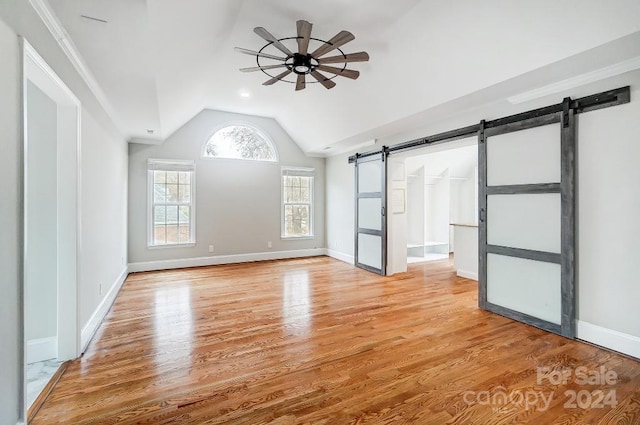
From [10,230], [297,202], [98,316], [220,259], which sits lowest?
[98,316]

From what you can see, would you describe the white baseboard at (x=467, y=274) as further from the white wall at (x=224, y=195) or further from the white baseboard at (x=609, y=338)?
the white wall at (x=224, y=195)

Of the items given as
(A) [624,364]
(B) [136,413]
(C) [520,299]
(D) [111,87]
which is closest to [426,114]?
(C) [520,299]

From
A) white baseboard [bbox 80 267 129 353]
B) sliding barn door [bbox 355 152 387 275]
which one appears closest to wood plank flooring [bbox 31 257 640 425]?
white baseboard [bbox 80 267 129 353]

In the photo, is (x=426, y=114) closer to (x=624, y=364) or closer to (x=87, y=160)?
(x=624, y=364)

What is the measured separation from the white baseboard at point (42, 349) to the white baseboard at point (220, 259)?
11.4 feet

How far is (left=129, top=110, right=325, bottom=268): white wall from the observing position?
589 cm

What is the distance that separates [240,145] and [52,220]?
4575 mm

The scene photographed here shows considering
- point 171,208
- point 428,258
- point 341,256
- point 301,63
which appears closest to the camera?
point 301,63

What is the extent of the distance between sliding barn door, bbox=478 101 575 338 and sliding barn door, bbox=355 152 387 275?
6.38 feet

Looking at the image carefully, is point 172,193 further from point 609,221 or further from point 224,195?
point 609,221

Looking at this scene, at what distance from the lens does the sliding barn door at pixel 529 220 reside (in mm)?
2920

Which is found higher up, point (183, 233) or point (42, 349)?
point (183, 233)

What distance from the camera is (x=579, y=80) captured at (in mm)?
2801

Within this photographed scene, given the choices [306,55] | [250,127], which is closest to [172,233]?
[250,127]
